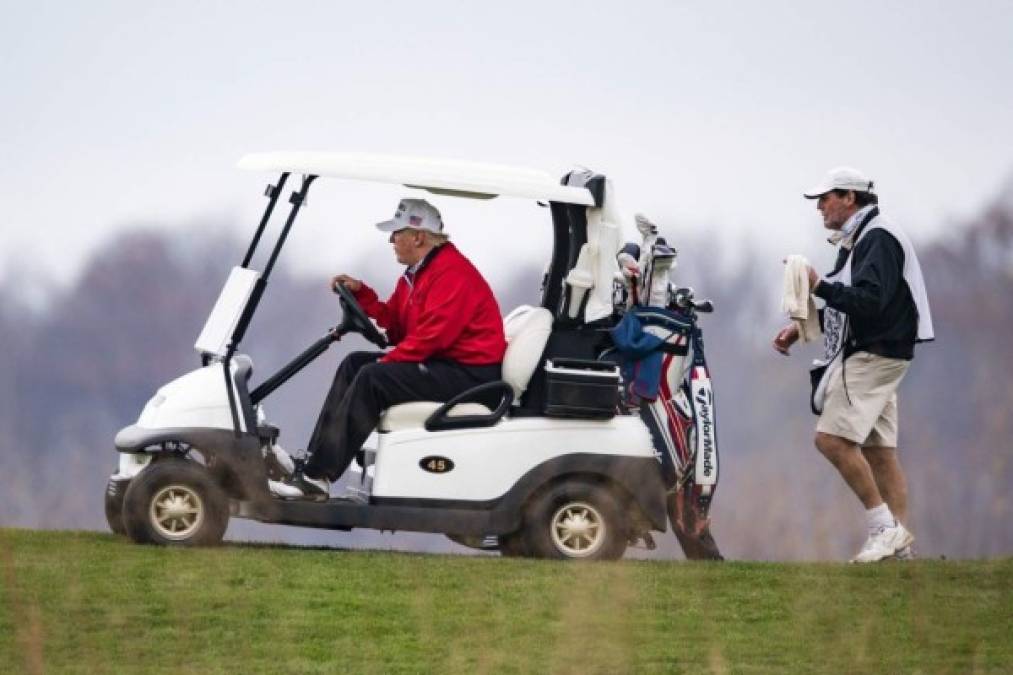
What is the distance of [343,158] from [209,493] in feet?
5.52

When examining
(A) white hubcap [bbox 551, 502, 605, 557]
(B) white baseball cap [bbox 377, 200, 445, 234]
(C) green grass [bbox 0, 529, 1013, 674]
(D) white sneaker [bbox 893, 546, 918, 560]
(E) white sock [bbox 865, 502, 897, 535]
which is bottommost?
(C) green grass [bbox 0, 529, 1013, 674]

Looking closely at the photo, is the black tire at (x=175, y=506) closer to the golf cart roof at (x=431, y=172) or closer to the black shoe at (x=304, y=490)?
the black shoe at (x=304, y=490)

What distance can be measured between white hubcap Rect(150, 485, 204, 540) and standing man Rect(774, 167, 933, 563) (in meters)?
3.00

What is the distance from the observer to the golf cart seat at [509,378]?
11.2 m

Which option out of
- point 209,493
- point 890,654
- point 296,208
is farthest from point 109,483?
point 890,654

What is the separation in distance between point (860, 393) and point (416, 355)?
220 centimetres

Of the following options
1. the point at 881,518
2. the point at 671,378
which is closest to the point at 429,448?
the point at 671,378

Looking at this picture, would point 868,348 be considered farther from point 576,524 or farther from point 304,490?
point 304,490

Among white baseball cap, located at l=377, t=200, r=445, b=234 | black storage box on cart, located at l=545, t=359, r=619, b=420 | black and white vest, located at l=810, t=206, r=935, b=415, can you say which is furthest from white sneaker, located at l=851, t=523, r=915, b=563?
white baseball cap, located at l=377, t=200, r=445, b=234

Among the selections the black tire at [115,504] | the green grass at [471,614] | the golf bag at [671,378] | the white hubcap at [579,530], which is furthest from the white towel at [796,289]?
the black tire at [115,504]

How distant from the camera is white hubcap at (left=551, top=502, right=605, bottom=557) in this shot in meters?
11.3

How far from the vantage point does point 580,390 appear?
37.0ft

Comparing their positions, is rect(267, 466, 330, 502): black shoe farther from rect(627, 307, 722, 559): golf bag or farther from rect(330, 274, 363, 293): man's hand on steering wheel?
rect(627, 307, 722, 559): golf bag

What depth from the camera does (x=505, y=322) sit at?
39.1 feet
